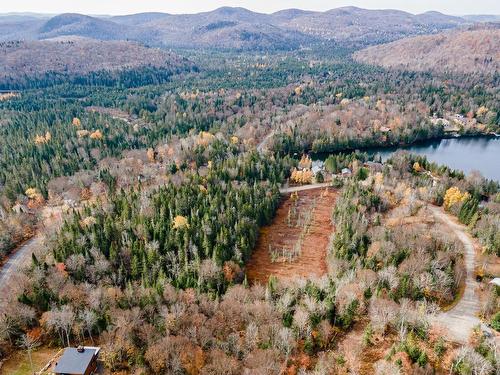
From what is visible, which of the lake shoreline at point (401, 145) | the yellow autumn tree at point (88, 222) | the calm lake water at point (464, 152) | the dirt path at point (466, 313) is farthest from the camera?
the lake shoreline at point (401, 145)

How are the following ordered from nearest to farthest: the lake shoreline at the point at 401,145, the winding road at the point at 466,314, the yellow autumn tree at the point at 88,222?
the winding road at the point at 466,314
the yellow autumn tree at the point at 88,222
the lake shoreline at the point at 401,145

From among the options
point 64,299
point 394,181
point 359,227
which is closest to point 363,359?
point 359,227

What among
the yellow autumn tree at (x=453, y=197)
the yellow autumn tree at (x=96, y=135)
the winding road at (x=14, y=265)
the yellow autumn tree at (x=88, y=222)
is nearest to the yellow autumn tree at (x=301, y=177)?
the yellow autumn tree at (x=453, y=197)

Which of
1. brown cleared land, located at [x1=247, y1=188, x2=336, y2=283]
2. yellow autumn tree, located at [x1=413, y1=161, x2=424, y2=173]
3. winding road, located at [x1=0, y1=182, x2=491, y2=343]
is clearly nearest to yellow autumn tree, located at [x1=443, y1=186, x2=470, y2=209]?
winding road, located at [x1=0, y1=182, x2=491, y2=343]

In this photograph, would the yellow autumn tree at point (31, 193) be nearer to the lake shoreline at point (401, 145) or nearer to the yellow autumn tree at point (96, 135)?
the yellow autumn tree at point (96, 135)

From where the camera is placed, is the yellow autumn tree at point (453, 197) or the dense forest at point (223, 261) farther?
the yellow autumn tree at point (453, 197)

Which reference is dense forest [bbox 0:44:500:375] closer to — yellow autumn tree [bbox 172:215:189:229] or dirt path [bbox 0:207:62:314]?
yellow autumn tree [bbox 172:215:189:229]

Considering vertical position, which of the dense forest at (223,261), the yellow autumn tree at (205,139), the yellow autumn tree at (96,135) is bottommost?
the dense forest at (223,261)

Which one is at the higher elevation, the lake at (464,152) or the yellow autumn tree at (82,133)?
the yellow autumn tree at (82,133)
